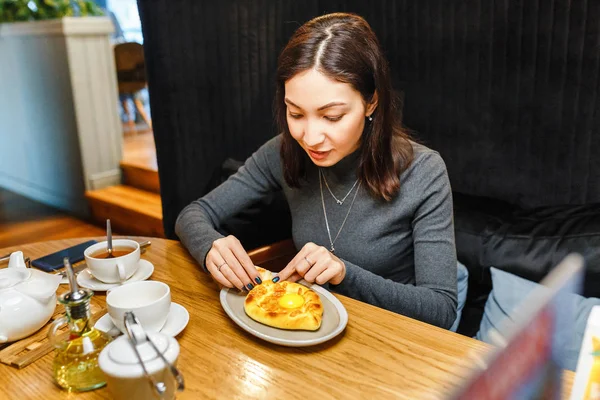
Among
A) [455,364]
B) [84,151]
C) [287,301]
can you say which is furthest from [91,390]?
[84,151]

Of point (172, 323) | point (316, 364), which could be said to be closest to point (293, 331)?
point (316, 364)

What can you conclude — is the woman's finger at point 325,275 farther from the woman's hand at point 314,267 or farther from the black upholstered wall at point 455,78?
the black upholstered wall at point 455,78

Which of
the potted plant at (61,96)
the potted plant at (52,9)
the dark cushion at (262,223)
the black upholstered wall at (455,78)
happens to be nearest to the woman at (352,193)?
the dark cushion at (262,223)

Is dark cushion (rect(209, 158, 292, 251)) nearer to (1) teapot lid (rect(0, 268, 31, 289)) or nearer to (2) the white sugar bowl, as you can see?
(1) teapot lid (rect(0, 268, 31, 289))

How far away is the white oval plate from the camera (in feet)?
3.07

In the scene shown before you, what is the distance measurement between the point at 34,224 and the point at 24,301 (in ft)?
11.6

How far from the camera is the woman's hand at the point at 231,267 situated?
116 cm

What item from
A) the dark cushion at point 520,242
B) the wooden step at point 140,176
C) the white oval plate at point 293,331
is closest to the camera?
the white oval plate at point 293,331

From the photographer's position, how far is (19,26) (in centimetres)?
430

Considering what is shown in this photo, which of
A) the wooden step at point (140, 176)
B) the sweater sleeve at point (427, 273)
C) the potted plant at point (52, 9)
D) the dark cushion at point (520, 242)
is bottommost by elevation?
the wooden step at point (140, 176)

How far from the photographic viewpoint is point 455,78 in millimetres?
2035

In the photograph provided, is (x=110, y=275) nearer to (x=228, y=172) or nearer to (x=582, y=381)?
(x=582, y=381)

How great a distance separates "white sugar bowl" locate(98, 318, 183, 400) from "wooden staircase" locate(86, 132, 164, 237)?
9.71 ft

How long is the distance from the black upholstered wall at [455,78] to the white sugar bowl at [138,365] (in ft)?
5.24
